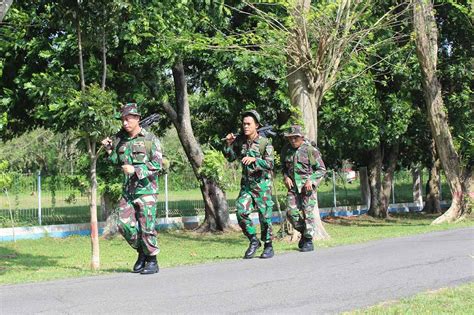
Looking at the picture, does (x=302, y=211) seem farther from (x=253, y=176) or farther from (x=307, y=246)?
(x=253, y=176)

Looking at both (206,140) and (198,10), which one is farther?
(206,140)

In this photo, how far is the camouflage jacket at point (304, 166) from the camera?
9344mm

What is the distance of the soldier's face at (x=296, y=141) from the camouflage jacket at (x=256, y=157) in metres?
1.01

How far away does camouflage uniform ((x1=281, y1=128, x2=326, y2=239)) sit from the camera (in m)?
9.30

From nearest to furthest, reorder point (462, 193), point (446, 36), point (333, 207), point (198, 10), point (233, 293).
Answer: point (233, 293)
point (198, 10)
point (462, 193)
point (446, 36)
point (333, 207)

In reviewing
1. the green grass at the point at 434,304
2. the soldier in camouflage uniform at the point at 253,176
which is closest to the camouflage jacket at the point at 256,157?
the soldier in camouflage uniform at the point at 253,176

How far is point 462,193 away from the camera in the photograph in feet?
61.8

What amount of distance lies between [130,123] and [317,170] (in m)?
3.32

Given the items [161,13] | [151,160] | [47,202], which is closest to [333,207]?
[47,202]

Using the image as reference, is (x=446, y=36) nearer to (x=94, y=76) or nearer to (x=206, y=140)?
(x=206, y=140)

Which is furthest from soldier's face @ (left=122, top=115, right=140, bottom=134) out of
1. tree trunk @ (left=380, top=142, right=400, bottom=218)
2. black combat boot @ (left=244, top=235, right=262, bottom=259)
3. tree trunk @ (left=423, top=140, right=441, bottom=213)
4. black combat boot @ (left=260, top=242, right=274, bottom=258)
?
tree trunk @ (left=423, top=140, right=441, bottom=213)

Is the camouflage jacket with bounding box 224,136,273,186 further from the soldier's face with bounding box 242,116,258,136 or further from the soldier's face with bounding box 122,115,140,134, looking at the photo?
the soldier's face with bounding box 122,115,140,134

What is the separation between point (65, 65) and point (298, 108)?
17.5ft

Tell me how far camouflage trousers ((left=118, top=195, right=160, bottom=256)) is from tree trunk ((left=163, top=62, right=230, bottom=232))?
9.41 metres
